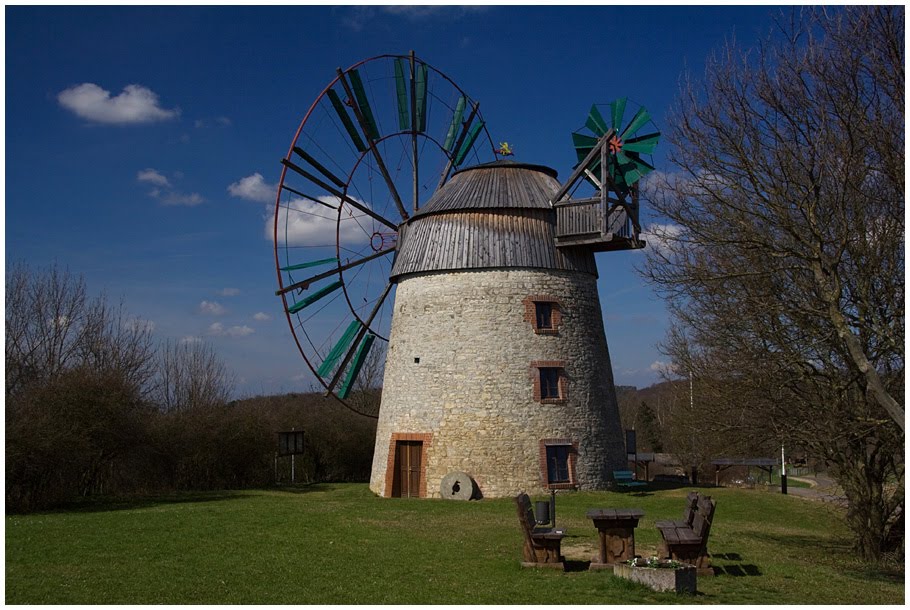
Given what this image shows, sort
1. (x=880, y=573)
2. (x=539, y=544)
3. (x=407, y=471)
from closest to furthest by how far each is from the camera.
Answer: (x=539, y=544) < (x=880, y=573) < (x=407, y=471)

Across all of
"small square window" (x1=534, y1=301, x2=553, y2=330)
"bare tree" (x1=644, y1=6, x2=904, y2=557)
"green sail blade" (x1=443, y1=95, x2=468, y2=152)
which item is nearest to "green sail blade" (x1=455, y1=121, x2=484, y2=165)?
"green sail blade" (x1=443, y1=95, x2=468, y2=152)

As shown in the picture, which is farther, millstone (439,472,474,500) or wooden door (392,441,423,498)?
wooden door (392,441,423,498)

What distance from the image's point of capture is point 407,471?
69.2 feet

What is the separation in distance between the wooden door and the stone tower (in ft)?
0.09

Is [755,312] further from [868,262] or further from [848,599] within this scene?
Result: [848,599]

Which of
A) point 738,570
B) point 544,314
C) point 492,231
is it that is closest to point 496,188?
point 492,231

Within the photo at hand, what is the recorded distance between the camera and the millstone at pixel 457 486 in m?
19.8

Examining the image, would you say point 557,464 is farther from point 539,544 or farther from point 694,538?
point 694,538

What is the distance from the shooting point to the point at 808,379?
1105 cm

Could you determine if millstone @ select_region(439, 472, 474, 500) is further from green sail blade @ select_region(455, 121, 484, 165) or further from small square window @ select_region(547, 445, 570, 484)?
green sail blade @ select_region(455, 121, 484, 165)

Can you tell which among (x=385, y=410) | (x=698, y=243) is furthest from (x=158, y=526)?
(x=698, y=243)

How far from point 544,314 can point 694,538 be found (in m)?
11.8

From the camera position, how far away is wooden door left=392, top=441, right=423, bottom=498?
826 inches

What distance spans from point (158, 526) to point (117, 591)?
582 centimetres
